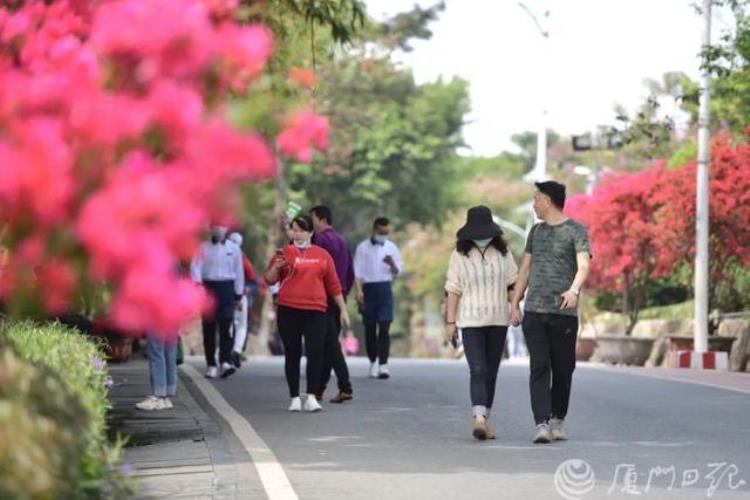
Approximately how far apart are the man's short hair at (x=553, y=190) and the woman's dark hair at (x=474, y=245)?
0.63 meters

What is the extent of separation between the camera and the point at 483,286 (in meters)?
12.9

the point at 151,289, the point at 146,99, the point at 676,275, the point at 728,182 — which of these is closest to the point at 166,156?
the point at 146,99

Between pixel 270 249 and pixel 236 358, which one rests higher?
pixel 270 249

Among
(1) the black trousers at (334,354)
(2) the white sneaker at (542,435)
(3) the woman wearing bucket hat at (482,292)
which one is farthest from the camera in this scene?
(1) the black trousers at (334,354)

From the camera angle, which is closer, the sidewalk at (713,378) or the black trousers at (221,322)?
the black trousers at (221,322)

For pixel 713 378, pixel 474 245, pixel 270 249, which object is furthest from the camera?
pixel 270 249

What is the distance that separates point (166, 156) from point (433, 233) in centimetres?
7232

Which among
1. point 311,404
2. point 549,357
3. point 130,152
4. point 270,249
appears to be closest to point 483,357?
point 549,357

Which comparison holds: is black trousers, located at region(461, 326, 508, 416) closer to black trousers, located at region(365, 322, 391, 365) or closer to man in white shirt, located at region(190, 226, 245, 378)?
man in white shirt, located at region(190, 226, 245, 378)

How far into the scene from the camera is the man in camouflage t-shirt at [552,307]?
1242cm

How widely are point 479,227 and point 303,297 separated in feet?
8.27

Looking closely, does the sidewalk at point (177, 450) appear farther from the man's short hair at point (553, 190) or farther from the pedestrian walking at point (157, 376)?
the man's short hair at point (553, 190)

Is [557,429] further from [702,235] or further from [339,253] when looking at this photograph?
[702,235]

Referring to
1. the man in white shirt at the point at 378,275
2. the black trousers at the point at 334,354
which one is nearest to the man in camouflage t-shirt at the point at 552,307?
the black trousers at the point at 334,354
